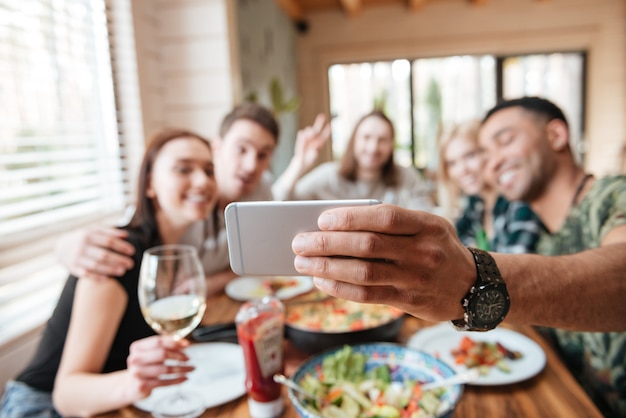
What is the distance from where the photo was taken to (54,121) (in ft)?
Result: 5.67

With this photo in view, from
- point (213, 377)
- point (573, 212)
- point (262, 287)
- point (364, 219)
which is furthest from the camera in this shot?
point (262, 287)

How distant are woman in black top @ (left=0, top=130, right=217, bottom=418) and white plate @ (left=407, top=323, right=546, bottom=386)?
1.86ft

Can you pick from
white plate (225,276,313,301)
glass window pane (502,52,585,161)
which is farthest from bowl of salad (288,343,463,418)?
glass window pane (502,52,585,161)

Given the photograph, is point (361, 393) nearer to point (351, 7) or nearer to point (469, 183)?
point (469, 183)

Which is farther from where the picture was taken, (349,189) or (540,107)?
(349,189)

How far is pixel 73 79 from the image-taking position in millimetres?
1853

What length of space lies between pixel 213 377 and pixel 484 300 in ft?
1.99

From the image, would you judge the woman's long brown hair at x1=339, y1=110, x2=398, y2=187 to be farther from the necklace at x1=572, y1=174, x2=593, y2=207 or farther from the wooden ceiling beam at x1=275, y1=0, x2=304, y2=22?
the wooden ceiling beam at x1=275, y1=0, x2=304, y2=22

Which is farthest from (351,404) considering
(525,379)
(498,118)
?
(498,118)

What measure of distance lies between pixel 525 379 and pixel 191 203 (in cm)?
96

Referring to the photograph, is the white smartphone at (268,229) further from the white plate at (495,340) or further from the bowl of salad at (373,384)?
the white plate at (495,340)

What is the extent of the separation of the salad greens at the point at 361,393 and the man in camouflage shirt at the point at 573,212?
324 millimetres

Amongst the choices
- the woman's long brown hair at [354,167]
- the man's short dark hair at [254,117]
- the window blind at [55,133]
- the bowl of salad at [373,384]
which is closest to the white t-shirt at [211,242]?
the man's short dark hair at [254,117]

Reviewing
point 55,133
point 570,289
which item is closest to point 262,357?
point 570,289
